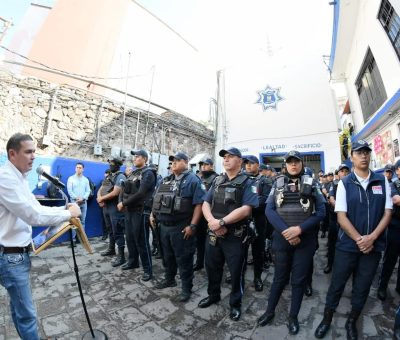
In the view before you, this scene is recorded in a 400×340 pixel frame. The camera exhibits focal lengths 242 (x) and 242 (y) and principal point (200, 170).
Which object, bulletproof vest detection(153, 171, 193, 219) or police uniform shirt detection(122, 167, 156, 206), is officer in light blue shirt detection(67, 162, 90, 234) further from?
bulletproof vest detection(153, 171, 193, 219)

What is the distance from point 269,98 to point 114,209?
34.6ft

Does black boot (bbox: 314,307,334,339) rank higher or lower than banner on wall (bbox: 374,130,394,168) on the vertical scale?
lower

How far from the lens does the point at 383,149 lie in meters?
8.16

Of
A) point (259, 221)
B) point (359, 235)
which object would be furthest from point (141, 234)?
point (359, 235)

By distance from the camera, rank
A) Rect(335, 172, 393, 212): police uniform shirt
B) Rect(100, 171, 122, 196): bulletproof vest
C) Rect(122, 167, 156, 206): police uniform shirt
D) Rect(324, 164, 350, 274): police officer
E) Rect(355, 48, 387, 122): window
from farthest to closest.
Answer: Rect(355, 48, 387, 122): window < Rect(100, 171, 122, 196): bulletproof vest < Rect(324, 164, 350, 274): police officer < Rect(122, 167, 156, 206): police uniform shirt < Rect(335, 172, 393, 212): police uniform shirt

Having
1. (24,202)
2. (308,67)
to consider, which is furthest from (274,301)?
(308,67)

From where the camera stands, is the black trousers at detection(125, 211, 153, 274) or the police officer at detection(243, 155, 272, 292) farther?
the black trousers at detection(125, 211, 153, 274)

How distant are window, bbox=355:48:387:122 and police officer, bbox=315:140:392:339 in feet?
25.3

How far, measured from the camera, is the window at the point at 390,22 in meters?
6.86

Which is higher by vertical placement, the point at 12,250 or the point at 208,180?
the point at 208,180

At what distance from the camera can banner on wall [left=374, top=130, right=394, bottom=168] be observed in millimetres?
7609

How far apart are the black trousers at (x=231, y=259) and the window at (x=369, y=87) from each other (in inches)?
340

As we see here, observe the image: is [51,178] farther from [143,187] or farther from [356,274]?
[356,274]

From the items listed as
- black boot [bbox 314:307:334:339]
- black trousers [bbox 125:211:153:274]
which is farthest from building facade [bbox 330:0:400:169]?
black trousers [bbox 125:211:153:274]
